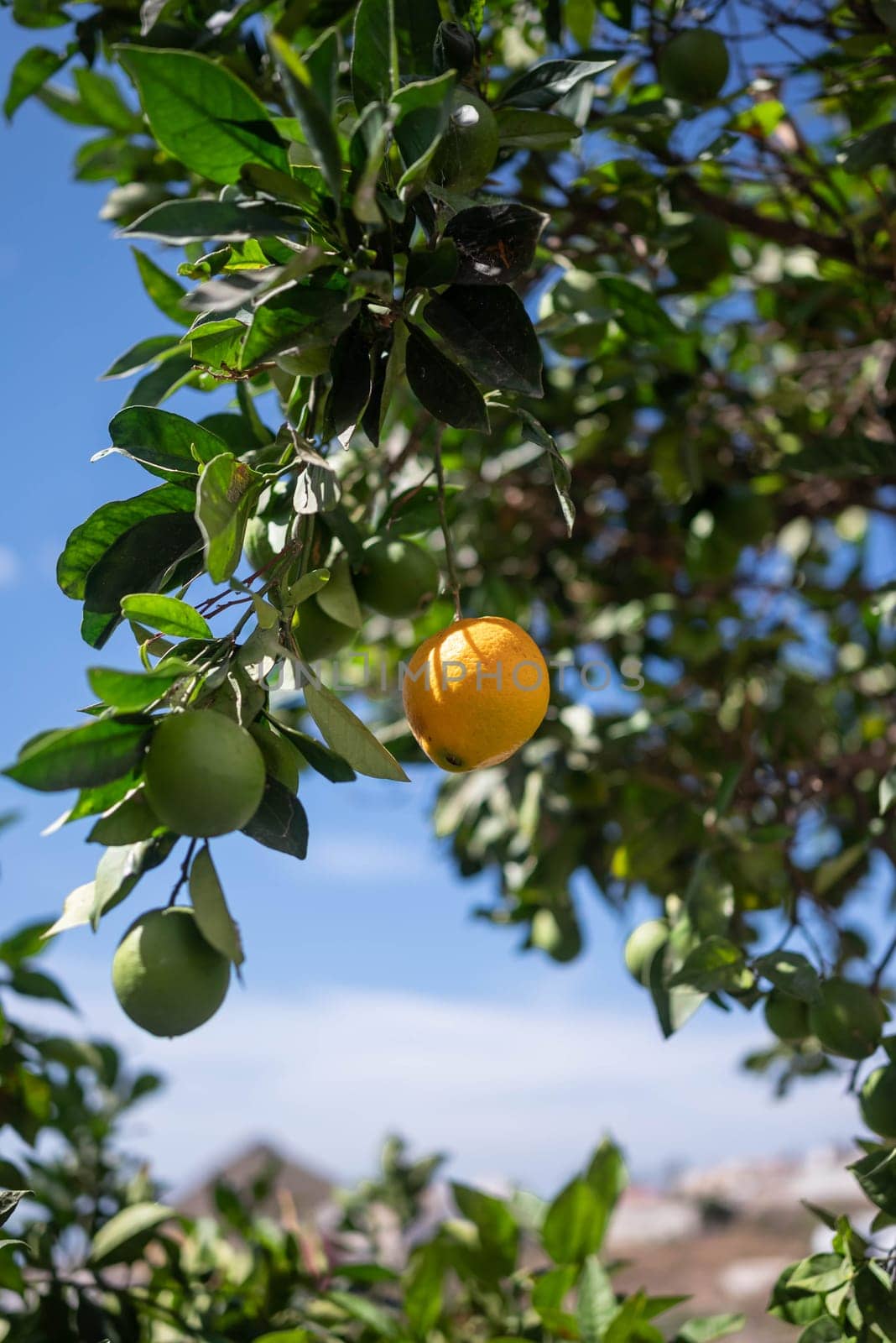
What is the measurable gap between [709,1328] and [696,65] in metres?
1.83

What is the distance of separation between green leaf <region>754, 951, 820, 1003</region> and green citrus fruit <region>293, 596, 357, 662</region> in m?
0.65

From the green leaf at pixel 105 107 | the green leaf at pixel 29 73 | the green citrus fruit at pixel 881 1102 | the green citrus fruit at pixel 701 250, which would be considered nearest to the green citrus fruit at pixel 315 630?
the green citrus fruit at pixel 881 1102

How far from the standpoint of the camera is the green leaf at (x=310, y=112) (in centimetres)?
78

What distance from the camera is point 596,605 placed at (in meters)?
3.03

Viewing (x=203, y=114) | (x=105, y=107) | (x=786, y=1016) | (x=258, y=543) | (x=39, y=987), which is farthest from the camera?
(x=105, y=107)

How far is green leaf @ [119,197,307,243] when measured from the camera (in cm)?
86

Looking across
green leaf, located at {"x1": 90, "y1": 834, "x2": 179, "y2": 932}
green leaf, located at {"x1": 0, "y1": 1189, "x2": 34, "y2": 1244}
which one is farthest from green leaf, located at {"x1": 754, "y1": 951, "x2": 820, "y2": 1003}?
green leaf, located at {"x1": 0, "y1": 1189, "x2": 34, "y2": 1244}

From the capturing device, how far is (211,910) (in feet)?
2.91

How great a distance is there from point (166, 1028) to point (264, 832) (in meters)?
0.18

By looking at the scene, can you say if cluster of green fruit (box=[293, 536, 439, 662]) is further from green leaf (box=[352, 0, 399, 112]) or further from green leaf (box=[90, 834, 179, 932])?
green leaf (box=[352, 0, 399, 112])

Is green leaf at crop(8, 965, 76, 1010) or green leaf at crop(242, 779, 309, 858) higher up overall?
green leaf at crop(242, 779, 309, 858)

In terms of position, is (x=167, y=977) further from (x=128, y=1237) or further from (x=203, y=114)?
(x=128, y=1237)

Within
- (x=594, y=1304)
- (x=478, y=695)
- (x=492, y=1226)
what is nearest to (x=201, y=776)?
(x=478, y=695)

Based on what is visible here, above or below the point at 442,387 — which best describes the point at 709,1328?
below
